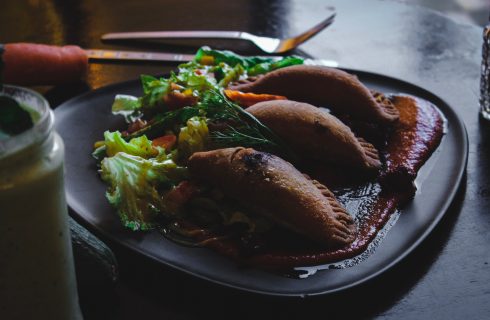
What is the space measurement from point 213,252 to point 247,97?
29.1 inches

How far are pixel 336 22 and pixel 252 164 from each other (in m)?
1.61

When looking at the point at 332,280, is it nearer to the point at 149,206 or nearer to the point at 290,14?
the point at 149,206

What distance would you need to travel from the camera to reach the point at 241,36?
273cm

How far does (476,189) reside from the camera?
175 centimetres

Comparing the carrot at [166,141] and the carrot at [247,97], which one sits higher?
the carrot at [247,97]

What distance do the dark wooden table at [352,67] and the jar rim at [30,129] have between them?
18.2 inches

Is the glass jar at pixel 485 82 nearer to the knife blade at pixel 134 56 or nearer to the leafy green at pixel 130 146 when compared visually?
the knife blade at pixel 134 56

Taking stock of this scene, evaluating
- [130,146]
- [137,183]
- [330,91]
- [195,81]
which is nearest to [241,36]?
[195,81]

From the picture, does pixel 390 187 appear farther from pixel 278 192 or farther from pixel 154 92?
pixel 154 92

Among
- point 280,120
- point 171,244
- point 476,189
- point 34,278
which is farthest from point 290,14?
point 34,278

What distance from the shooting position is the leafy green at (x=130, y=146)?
1.82 metres

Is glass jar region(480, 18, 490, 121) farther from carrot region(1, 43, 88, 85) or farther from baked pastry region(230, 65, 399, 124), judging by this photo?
carrot region(1, 43, 88, 85)

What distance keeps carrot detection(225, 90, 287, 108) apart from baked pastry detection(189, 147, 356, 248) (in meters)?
0.41

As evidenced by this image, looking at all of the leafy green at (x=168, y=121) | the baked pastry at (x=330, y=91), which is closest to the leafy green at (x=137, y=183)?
the leafy green at (x=168, y=121)
